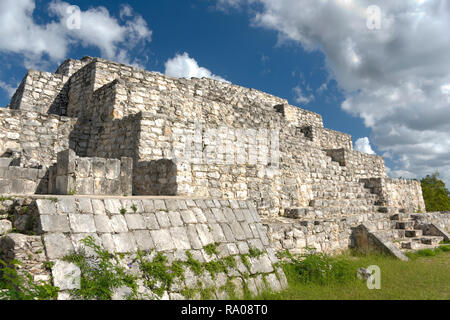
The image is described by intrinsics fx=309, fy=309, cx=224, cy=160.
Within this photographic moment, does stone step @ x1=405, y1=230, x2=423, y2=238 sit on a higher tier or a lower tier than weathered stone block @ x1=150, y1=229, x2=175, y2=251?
lower

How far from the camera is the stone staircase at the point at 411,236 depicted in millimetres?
9844

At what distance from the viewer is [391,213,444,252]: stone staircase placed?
984cm

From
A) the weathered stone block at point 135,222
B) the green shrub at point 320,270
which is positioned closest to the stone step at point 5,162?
the weathered stone block at point 135,222

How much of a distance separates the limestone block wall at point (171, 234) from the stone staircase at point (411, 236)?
6765 mm

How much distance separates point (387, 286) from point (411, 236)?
6.62 metres

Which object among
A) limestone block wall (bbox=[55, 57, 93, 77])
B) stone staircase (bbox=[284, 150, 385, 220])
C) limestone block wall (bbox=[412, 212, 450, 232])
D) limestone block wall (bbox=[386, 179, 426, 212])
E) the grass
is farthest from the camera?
limestone block wall (bbox=[386, 179, 426, 212])

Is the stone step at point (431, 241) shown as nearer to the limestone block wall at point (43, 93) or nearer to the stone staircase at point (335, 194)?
the stone staircase at point (335, 194)

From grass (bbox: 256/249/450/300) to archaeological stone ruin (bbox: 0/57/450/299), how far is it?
0.46 m

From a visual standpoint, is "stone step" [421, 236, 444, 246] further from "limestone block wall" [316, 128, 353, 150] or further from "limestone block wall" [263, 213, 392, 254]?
"limestone block wall" [316, 128, 353, 150]

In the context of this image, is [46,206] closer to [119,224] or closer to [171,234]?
[119,224]

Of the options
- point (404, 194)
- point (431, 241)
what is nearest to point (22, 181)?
point (431, 241)

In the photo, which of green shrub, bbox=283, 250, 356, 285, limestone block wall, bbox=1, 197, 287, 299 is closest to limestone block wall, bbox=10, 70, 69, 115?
limestone block wall, bbox=1, 197, 287, 299

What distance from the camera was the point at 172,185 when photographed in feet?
23.4

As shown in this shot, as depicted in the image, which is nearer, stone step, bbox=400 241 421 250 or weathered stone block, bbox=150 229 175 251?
weathered stone block, bbox=150 229 175 251
